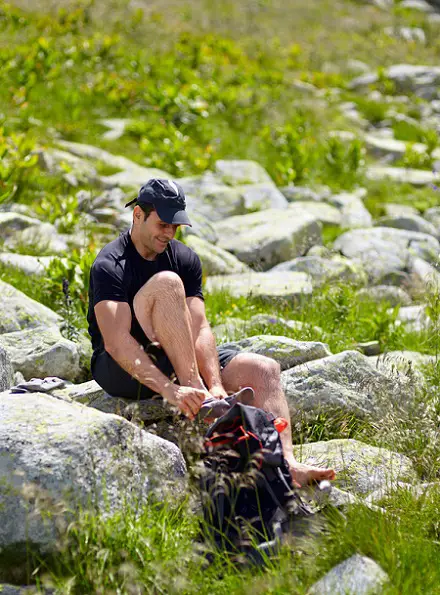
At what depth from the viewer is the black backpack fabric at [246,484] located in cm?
321

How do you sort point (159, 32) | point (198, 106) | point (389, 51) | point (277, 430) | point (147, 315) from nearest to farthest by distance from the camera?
point (277, 430), point (147, 315), point (198, 106), point (159, 32), point (389, 51)

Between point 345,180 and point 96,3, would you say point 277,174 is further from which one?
point 96,3

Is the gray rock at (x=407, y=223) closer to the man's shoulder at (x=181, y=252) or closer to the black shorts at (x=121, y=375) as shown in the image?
the man's shoulder at (x=181, y=252)

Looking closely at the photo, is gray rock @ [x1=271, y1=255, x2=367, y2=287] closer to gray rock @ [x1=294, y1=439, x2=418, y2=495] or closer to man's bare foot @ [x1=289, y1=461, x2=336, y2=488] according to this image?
gray rock @ [x1=294, y1=439, x2=418, y2=495]

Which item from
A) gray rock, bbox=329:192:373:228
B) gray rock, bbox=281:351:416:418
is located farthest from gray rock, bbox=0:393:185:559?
gray rock, bbox=329:192:373:228

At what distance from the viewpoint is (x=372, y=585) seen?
2.80m

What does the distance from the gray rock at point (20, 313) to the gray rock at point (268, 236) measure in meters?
2.50

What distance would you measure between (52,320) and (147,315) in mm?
1801

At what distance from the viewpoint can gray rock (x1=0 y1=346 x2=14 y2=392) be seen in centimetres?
428

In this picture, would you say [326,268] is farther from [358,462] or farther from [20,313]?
[358,462]

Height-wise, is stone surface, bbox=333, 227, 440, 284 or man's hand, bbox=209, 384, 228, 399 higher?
man's hand, bbox=209, 384, 228, 399

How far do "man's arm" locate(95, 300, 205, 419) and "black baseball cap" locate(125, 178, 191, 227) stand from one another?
1.73 feet

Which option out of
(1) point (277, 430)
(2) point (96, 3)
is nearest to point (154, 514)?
(1) point (277, 430)

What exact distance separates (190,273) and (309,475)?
1.50 meters
